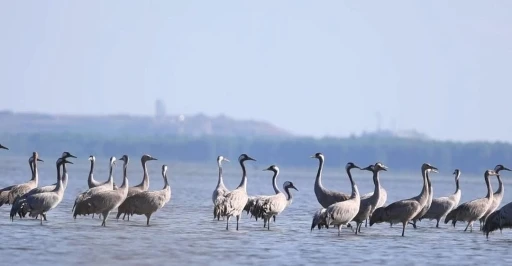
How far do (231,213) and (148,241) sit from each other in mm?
3035

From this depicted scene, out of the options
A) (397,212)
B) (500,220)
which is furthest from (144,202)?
(500,220)

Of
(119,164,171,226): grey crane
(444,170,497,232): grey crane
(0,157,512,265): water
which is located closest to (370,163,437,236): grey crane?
(0,157,512,265): water

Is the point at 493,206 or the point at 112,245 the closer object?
the point at 112,245

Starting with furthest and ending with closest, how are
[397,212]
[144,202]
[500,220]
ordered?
[144,202] → [397,212] → [500,220]

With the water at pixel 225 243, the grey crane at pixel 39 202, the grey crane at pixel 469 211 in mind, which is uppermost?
the grey crane at pixel 469 211

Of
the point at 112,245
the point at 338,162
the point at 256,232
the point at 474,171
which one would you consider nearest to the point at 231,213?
the point at 256,232

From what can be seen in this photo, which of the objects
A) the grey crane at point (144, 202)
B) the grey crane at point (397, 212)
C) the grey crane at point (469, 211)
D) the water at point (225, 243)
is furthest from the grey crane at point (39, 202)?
the grey crane at point (469, 211)

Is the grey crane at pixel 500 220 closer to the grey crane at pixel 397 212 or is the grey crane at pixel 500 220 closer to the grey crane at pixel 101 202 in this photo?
the grey crane at pixel 397 212

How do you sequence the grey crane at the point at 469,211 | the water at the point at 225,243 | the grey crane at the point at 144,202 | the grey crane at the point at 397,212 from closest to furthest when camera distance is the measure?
the water at the point at 225,243 → the grey crane at the point at 397,212 → the grey crane at the point at 144,202 → the grey crane at the point at 469,211

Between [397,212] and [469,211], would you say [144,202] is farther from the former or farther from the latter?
[469,211]

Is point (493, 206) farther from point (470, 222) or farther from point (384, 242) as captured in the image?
point (384, 242)

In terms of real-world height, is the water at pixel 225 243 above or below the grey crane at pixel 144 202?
below

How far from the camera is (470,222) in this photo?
26.9 m

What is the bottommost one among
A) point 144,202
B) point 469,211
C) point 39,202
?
point 39,202
